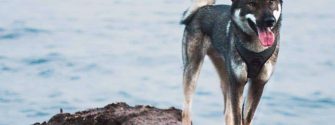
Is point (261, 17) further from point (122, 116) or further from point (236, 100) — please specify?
point (122, 116)

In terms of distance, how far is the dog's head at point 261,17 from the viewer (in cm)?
1144

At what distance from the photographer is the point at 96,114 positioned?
1435cm

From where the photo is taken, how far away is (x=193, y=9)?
13531 mm

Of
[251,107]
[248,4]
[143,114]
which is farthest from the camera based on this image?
[143,114]

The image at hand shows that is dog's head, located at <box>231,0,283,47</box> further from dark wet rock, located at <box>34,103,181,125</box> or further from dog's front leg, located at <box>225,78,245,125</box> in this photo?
dark wet rock, located at <box>34,103,181,125</box>

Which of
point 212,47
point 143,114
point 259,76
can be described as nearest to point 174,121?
point 143,114

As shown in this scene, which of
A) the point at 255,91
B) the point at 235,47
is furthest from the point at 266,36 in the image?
the point at 255,91

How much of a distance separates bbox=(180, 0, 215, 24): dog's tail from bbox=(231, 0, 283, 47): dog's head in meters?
1.68

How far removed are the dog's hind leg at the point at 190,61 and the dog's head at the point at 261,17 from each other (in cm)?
147

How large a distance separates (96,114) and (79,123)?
224 mm

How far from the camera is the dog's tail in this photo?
529 inches

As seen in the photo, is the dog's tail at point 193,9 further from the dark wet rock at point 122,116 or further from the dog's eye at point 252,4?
the dog's eye at point 252,4

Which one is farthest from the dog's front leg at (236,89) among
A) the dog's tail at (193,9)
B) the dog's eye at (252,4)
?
the dog's tail at (193,9)

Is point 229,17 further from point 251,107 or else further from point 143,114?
point 143,114
